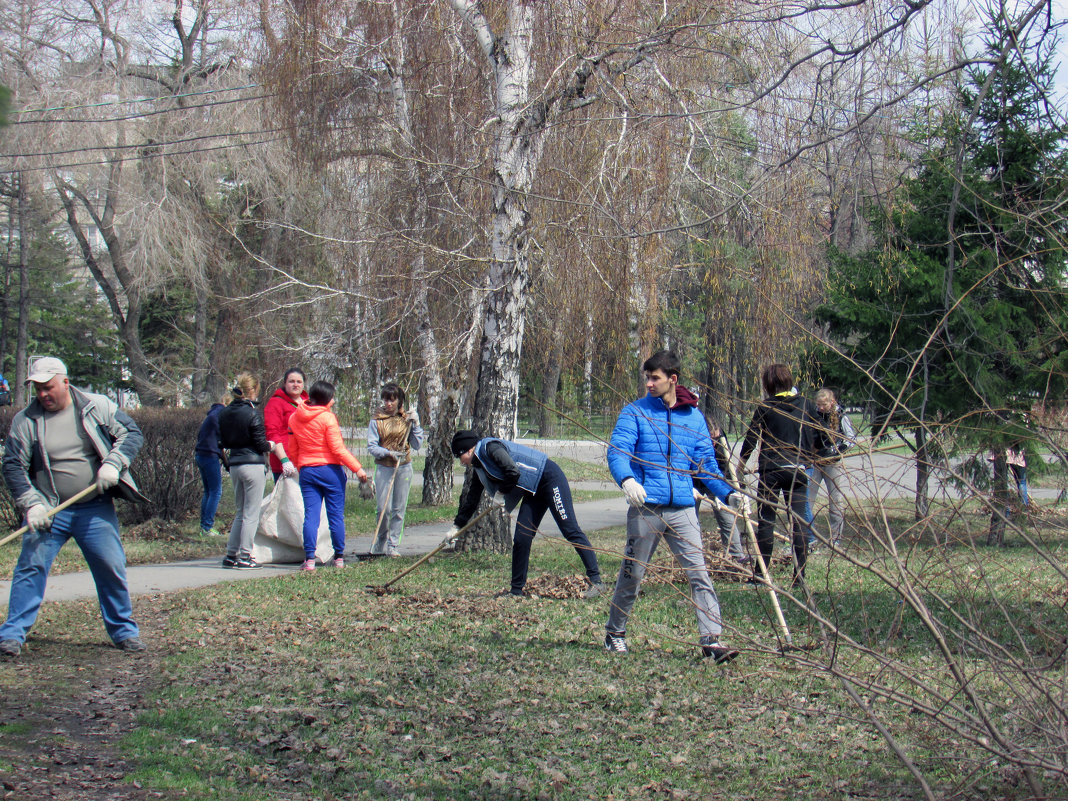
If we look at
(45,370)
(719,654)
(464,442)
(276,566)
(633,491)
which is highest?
(45,370)

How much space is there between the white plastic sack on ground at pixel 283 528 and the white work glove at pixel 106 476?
3.72 meters

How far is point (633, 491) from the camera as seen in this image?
17.0 ft

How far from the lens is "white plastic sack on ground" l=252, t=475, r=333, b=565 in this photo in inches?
375

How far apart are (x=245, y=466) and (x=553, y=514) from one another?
375 centimetres

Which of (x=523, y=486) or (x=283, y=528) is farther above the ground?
(x=523, y=486)

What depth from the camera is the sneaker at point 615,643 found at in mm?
5770

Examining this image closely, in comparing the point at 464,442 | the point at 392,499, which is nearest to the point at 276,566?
the point at 392,499

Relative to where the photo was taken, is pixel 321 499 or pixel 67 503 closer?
pixel 67 503

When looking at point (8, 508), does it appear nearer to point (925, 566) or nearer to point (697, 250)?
point (697, 250)

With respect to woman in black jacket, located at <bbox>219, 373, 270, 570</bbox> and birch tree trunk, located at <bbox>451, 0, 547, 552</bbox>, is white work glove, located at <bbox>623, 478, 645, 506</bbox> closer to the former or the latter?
birch tree trunk, located at <bbox>451, 0, 547, 552</bbox>

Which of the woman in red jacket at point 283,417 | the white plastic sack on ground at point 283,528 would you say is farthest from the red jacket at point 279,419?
the white plastic sack on ground at point 283,528

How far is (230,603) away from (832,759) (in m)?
5.01

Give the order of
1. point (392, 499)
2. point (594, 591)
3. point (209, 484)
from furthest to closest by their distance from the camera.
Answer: point (209, 484) → point (392, 499) → point (594, 591)

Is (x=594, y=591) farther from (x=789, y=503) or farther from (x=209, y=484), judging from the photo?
(x=209, y=484)
